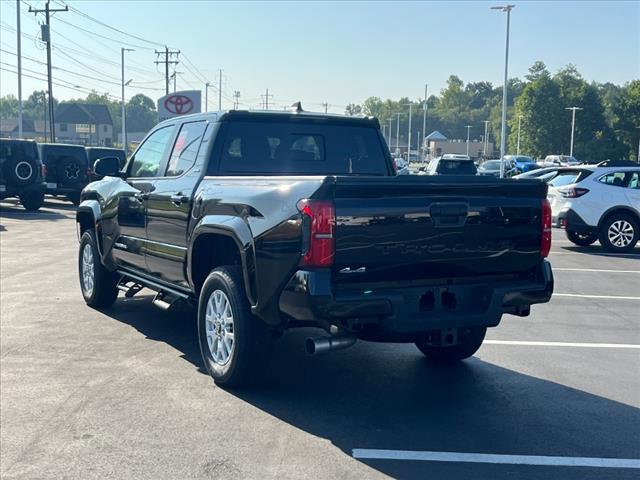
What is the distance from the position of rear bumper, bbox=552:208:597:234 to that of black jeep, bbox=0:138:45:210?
49.6 feet

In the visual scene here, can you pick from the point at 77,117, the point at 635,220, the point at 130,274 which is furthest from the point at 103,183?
the point at 77,117

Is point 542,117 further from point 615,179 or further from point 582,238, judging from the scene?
point 615,179

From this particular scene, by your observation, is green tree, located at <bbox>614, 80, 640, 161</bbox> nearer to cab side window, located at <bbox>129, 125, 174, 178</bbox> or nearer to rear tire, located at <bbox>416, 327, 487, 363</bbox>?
cab side window, located at <bbox>129, 125, 174, 178</bbox>

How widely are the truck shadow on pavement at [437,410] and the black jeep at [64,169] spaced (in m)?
20.3

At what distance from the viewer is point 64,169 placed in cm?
2598

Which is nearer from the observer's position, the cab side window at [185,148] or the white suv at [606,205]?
the cab side window at [185,148]

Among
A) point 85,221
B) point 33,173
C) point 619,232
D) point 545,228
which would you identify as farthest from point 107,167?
point 33,173

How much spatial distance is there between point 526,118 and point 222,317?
109 meters

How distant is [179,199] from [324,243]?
2173mm

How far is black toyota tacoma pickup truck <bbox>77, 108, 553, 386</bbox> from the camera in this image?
16.2 ft

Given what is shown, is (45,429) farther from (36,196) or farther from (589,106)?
(589,106)

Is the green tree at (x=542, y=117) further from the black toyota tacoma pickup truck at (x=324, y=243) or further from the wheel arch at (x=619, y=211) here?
the black toyota tacoma pickup truck at (x=324, y=243)

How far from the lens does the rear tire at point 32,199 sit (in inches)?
914

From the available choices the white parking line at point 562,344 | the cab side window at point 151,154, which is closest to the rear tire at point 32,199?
the cab side window at point 151,154
